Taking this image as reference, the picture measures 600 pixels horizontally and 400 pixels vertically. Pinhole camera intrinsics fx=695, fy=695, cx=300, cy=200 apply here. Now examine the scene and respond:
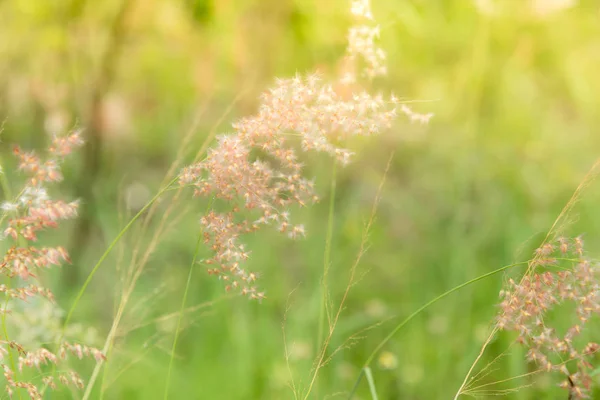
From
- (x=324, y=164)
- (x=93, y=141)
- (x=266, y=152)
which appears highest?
(x=324, y=164)

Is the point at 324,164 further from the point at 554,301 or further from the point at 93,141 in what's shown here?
the point at 554,301

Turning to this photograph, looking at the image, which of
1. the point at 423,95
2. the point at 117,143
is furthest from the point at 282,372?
the point at 117,143

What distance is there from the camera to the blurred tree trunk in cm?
233

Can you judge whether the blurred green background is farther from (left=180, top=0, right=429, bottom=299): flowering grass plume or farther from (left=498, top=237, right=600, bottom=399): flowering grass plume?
(left=498, top=237, right=600, bottom=399): flowering grass plume

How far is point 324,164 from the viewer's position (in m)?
3.17

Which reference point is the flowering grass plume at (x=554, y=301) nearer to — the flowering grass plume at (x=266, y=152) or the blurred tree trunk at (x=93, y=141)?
the flowering grass plume at (x=266, y=152)

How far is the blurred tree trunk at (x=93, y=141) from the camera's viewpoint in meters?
2.33

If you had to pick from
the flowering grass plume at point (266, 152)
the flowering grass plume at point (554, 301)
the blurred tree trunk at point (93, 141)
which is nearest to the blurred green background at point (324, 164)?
the blurred tree trunk at point (93, 141)

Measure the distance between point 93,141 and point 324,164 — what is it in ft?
3.53

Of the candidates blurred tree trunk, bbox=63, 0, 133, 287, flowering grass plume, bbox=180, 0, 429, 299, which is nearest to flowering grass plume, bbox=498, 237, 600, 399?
flowering grass plume, bbox=180, 0, 429, 299

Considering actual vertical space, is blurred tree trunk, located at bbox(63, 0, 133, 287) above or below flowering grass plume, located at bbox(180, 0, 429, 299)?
above

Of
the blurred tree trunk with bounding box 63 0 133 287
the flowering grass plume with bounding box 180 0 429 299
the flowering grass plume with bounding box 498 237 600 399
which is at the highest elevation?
the blurred tree trunk with bounding box 63 0 133 287

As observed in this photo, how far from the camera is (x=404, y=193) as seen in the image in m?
3.49

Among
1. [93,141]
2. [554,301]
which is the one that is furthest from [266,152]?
[93,141]
